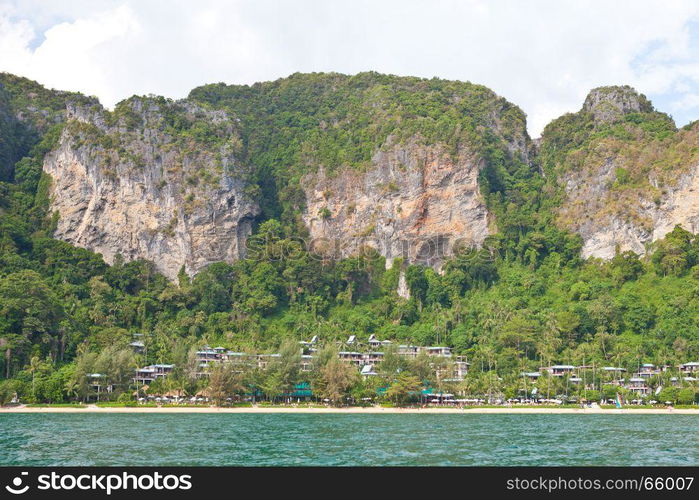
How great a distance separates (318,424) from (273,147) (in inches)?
3779

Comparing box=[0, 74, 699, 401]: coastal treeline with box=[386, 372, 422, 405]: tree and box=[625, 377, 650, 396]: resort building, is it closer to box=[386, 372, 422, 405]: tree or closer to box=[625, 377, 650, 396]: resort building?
box=[386, 372, 422, 405]: tree

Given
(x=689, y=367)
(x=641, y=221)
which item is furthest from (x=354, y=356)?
(x=641, y=221)

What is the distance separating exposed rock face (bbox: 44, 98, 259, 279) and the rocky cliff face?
170ft

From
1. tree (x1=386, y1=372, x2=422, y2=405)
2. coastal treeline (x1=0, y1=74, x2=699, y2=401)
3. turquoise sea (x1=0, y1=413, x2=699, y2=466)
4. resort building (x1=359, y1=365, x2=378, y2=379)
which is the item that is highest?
coastal treeline (x1=0, y1=74, x2=699, y2=401)

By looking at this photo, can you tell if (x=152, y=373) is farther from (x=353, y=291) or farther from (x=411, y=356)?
(x=353, y=291)

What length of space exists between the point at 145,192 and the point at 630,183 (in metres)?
72.5

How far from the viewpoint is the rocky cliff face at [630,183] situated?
10419cm

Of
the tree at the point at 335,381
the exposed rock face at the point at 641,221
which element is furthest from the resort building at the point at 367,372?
the exposed rock face at the point at 641,221

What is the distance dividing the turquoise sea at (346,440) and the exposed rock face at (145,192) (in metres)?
54.5

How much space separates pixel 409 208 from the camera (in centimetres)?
12031

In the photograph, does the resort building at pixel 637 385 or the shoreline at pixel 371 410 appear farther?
the resort building at pixel 637 385

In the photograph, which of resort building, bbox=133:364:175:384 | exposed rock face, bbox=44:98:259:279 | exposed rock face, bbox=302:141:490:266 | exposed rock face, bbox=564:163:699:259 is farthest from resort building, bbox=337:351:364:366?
exposed rock face, bbox=564:163:699:259

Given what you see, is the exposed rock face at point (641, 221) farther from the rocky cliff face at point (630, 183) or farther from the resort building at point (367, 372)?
the resort building at point (367, 372)

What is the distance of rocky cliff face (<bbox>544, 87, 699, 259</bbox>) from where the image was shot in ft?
342
